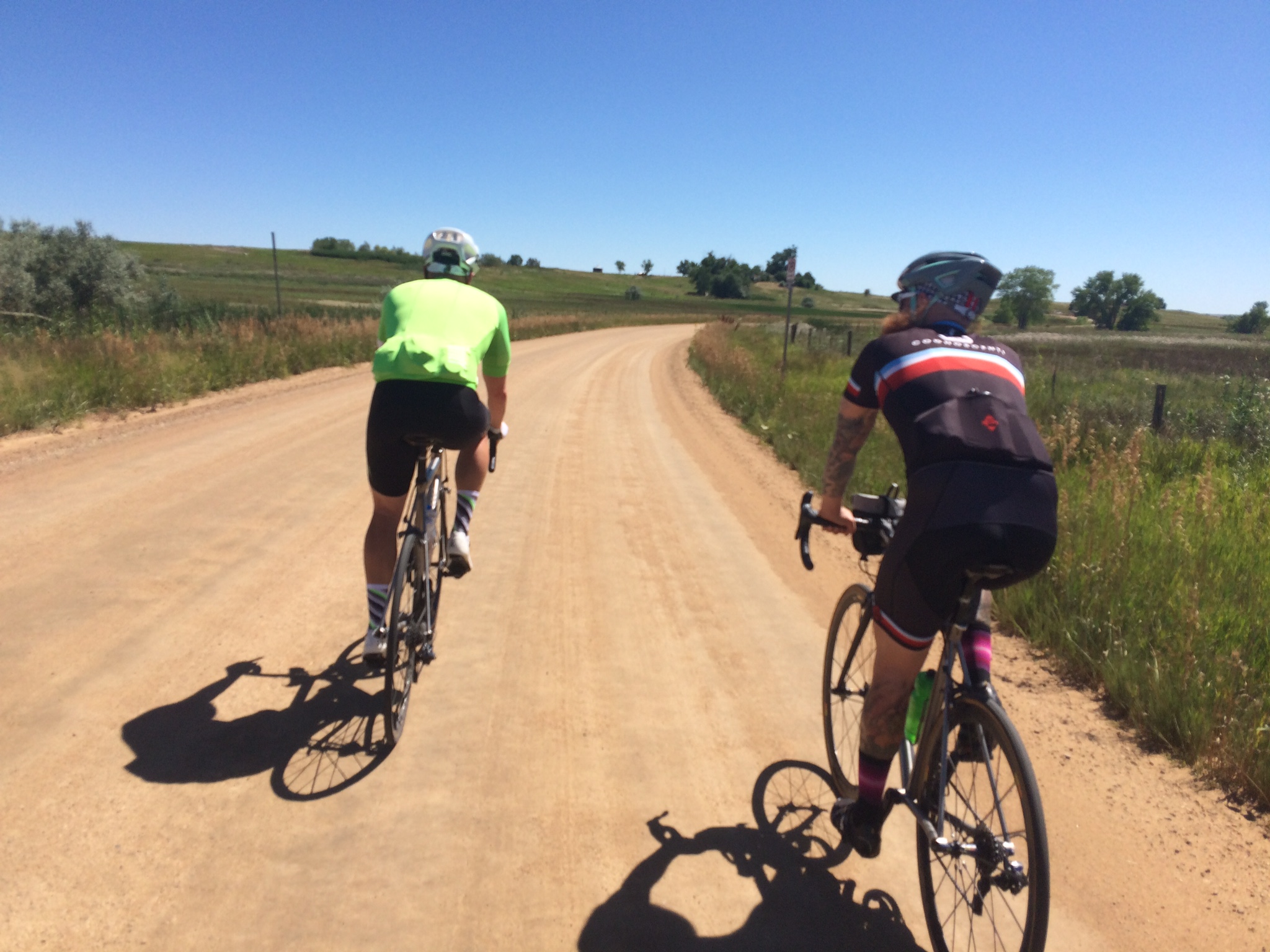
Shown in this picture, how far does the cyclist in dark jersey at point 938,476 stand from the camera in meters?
1.99

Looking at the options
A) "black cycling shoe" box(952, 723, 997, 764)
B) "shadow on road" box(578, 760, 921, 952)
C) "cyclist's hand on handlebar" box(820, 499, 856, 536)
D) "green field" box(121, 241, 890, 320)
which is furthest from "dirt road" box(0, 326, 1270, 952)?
"green field" box(121, 241, 890, 320)

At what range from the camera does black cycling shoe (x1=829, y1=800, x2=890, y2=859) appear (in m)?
2.51

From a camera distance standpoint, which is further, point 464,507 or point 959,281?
point 464,507

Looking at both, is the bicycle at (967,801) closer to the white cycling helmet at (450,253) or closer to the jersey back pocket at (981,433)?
the jersey back pocket at (981,433)

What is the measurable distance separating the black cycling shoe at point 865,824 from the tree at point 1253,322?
1855 inches

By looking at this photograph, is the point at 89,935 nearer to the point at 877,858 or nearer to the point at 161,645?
A: the point at 161,645

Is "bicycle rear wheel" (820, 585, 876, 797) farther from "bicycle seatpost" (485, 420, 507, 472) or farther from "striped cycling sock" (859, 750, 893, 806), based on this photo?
"bicycle seatpost" (485, 420, 507, 472)

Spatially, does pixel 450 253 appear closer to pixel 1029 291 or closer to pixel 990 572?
pixel 990 572

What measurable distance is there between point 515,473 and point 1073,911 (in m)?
6.51

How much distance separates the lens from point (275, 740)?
10.5 feet

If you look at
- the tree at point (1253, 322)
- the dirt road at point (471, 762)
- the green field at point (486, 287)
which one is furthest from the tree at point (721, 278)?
the dirt road at point (471, 762)

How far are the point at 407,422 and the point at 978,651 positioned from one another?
7.30 feet

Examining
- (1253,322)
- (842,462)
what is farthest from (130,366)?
(1253,322)

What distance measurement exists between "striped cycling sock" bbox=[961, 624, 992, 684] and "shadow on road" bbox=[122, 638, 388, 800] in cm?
226
